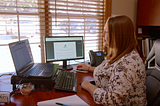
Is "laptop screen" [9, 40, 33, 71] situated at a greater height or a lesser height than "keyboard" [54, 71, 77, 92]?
greater

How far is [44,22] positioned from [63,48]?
1.77 feet

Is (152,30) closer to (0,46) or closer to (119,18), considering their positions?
(119,18)

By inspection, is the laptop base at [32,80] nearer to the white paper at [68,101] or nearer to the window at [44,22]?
the white paper at [68,101]

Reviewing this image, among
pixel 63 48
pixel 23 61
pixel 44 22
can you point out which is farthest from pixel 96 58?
pixel 23 61

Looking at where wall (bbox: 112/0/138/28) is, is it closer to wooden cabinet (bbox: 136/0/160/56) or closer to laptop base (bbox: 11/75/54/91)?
wooden cabinet (bbox: 136/0/160/56)

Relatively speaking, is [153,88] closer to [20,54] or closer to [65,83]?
[65,83]

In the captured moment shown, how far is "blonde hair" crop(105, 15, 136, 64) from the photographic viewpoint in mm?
1178

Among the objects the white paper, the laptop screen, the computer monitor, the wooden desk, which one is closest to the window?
the computer monitor

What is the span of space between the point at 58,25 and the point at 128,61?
1450mm

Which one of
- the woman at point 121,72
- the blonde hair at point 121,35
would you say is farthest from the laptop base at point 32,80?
the blonde hair at point 121,35

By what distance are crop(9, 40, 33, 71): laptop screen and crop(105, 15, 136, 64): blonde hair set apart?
2.54 ft

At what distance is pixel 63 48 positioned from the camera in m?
1.94

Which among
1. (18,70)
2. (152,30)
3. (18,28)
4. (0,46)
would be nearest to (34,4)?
(18,28)

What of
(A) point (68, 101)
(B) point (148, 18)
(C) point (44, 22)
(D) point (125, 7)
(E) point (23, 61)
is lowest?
(A) point (68, 101)
